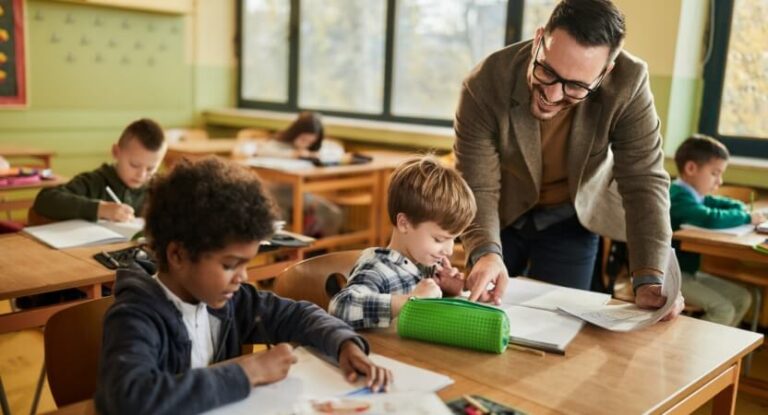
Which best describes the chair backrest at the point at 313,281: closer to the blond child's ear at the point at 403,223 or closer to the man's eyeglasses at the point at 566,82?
the blond child's ear at the point at 403,223

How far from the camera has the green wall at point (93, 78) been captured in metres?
5.27

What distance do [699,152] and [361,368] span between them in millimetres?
2495

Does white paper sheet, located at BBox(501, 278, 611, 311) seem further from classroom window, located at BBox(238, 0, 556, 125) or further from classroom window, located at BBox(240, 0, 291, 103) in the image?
classroom window, located at BBox(240, 0, 291, 103)

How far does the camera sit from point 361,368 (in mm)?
1175

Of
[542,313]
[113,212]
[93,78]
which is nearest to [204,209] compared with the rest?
[542,313]

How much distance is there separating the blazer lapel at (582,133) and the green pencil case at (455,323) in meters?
0.60

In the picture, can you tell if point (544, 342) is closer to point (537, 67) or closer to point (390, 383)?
point (390, 383)

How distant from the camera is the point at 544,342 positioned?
1.38 metres

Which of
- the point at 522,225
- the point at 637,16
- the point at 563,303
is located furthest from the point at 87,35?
the point at 563,303

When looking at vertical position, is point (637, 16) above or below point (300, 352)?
above

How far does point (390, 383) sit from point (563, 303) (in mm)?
635

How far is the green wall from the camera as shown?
5.27 m

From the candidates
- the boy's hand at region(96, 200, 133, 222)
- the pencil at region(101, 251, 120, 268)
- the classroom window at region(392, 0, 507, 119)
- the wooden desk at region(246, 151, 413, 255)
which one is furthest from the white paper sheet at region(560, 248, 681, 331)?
the classroom window at region(392, 0, 507, 119)

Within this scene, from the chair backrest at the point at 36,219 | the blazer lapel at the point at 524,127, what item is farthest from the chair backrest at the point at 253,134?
the blazer lapel at the point at 524,127
